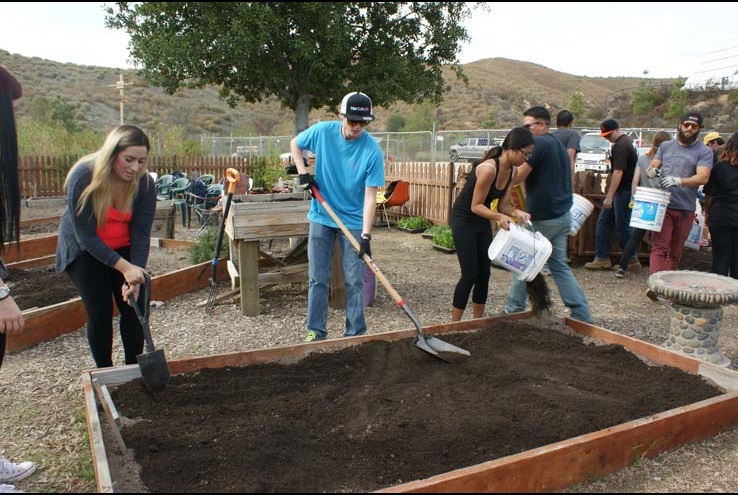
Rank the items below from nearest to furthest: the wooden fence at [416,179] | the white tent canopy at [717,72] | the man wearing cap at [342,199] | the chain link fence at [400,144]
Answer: the man wearing cap at [342,199]
the wooden fence at [416,179]
the chain link fence at [400,144]
the white tent canopy at [717,72]

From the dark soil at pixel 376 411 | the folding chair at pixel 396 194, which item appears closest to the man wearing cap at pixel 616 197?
the dark soil at pixel 376 411

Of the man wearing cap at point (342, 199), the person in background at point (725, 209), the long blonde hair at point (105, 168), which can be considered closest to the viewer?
the long blonde hair at point (105, 168)

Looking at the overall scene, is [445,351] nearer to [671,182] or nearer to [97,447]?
[97,447]

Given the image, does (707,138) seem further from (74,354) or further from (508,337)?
(74,354)

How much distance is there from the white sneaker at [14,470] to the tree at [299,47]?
12.1 meters

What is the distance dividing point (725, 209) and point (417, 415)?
4.13 metres

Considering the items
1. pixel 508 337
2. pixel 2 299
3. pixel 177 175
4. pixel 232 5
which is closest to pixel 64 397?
pixel 2 299

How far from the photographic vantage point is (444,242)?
8977 millimetres

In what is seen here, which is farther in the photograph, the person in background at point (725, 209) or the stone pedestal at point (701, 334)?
the person in background at point (725, 209)

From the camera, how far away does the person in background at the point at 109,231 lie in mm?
3086

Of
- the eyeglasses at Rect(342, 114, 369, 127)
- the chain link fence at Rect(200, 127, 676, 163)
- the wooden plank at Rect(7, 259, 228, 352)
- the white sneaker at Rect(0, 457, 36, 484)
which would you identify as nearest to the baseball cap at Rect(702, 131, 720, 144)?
the eyeglasses at Rect(342, 114, 369, 127)

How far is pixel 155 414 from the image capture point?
2967 mm

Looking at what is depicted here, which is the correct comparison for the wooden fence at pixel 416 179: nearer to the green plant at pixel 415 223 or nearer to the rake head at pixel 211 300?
the green plant at pixel 415 223

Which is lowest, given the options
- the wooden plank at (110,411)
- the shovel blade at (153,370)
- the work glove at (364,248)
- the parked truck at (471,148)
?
the wooden plank at (110,411)
